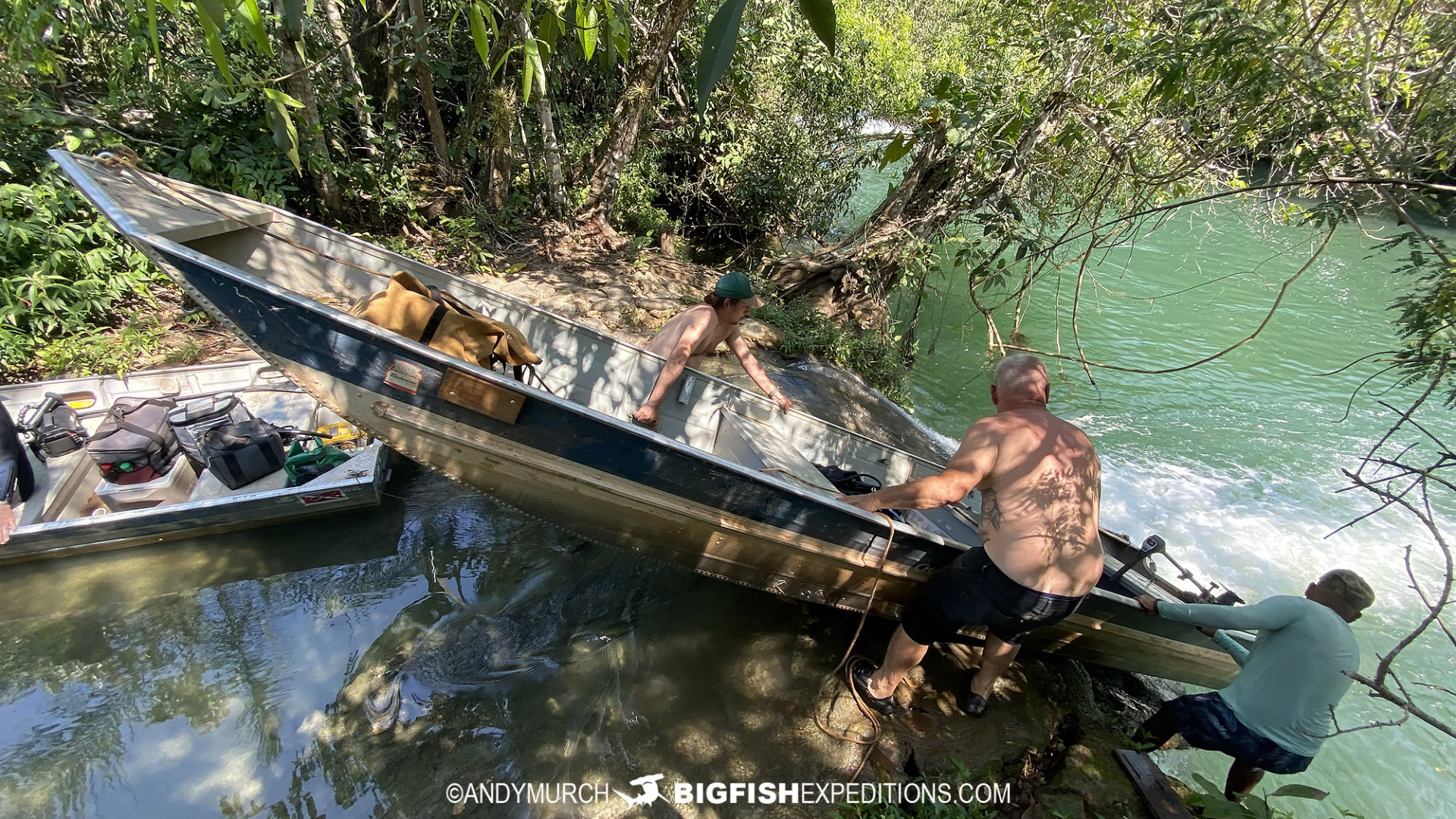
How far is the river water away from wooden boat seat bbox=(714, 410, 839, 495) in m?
1.76

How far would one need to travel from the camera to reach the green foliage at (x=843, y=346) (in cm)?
711

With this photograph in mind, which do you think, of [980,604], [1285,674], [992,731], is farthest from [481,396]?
[1285,674]

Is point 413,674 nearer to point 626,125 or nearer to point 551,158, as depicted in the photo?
point 551,158

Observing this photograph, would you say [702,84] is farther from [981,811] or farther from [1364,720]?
[1364,720]

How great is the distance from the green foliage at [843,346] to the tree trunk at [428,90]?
4.23 metres

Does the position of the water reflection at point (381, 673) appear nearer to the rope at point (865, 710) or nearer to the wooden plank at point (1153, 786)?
the rope at point (865, 710)

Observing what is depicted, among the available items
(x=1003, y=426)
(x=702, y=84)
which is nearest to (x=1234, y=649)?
(x=1003, y=426)

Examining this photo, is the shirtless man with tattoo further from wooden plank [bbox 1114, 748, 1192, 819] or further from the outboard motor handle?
wooden plank [bbox 1114, 748, 1192, 819]

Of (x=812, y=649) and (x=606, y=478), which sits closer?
(x=606, y=478)

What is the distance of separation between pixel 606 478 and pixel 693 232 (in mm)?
7708

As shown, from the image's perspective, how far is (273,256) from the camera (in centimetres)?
439

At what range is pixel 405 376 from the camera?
2.93m

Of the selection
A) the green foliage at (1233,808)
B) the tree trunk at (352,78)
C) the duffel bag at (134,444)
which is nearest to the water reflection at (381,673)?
the duffel bag at (134,444)

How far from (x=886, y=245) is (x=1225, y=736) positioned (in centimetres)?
605
